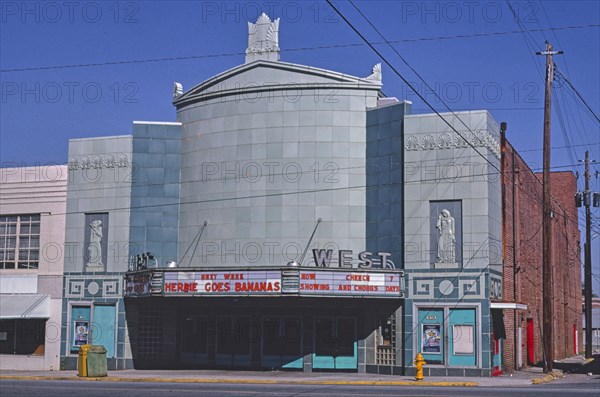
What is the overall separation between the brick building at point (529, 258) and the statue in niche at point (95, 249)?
1896 cm

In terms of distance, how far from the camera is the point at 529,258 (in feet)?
157

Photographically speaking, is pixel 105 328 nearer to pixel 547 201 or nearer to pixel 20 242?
pixel 20 242

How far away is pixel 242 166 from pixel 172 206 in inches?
166

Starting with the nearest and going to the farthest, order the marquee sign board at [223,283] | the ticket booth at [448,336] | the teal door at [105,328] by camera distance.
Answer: the marquee sign board at [223,283]
the ticket booth at [448,336]
the teal door at [105,328]

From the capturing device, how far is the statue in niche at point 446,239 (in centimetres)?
3681

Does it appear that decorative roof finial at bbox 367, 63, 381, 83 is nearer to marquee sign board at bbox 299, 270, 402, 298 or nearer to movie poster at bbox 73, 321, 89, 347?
marquee sign board at bbox 299, 270, 402, 298

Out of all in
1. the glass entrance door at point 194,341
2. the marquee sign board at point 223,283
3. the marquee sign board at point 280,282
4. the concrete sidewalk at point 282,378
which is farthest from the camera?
the glass entrance door at point 194,341

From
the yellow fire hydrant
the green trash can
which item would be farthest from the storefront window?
the yellow fire hydrant

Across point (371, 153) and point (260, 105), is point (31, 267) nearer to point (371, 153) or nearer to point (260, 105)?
point (260, 105)

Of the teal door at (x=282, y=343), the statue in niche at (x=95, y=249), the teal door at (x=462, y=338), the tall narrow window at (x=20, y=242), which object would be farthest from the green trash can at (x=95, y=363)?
the teal door at (x=462, y=338)

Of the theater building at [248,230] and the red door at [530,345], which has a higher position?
the theater building at [248,230]

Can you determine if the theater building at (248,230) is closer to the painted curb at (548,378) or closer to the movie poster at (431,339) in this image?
the movie poster at (431,339)

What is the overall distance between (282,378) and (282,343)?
4.76 metres

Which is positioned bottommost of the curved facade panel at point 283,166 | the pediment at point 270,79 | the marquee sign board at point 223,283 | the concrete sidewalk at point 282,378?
the concrete sidewalk at point 282,378
